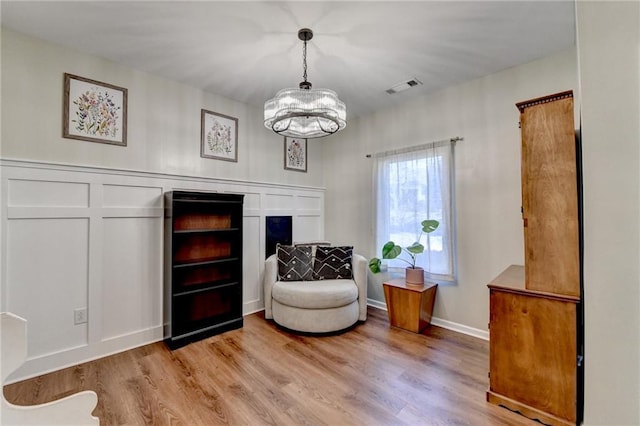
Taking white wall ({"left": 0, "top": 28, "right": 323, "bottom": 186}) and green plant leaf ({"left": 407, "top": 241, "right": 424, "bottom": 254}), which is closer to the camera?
white wall ({"left": 0, "top": 28, "right": 323, "bottom": 186})

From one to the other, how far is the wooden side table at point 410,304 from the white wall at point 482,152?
0.65 feet

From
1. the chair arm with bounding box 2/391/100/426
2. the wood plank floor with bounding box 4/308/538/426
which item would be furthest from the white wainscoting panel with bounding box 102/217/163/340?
the chair arm with bounding box 2/391/100/426

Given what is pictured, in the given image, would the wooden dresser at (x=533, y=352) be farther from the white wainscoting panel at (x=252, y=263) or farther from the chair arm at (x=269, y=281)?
the white wainscoting panel at (x=252, y=263)

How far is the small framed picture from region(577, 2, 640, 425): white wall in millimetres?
3676

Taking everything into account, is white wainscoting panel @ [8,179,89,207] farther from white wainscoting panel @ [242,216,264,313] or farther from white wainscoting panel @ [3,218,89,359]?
white wainscoting panel @ [242,216,264,313]

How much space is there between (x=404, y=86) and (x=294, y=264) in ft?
7.92

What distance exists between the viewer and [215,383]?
2090 millimetres

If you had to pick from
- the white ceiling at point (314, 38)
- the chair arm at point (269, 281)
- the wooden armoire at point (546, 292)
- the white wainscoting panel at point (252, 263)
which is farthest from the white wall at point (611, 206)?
the white wainscoting panel at point (252, 263)

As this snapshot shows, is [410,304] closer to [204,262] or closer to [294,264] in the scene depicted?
[294,264]

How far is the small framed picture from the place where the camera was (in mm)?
4055

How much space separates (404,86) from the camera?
10.3ft

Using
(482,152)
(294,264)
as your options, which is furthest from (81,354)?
(482,152)

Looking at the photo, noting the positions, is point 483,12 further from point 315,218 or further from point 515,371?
point 315,218

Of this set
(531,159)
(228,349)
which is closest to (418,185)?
(531,159)
